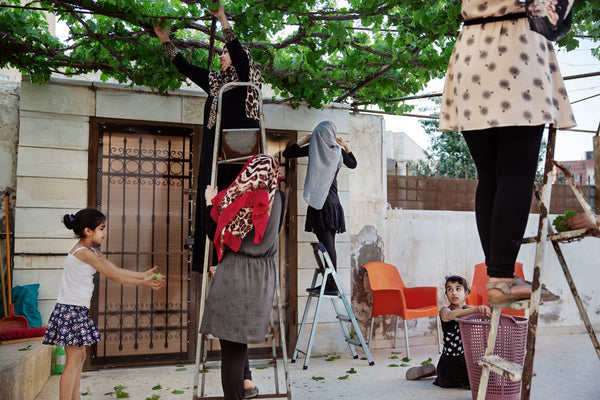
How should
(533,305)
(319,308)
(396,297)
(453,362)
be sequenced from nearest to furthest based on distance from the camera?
(533,305)
(453,362)
(319,308)
(396,297)

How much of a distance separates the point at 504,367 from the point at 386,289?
3.68 m

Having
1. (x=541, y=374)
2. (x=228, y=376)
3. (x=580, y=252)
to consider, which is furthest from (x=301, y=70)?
(x=580, y=252)

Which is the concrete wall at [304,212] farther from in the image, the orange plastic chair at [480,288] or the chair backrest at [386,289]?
the orange plastic chair at [480,288]

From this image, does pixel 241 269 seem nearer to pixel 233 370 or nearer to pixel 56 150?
pixel 233 370

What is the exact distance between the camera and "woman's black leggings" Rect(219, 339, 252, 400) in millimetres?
2695

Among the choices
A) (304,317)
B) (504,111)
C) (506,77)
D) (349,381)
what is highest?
(506,77)

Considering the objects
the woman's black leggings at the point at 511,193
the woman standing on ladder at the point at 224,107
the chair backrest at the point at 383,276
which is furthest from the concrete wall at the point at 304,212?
the woman's black leggings at the point at 511,193

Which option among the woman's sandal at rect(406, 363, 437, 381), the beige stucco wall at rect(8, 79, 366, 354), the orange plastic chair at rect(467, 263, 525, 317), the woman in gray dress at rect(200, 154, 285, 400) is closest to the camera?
the woman in gray dress at rect(200, 154, 285, 400)

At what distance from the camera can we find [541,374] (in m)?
4.45

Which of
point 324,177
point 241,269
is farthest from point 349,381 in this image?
point 241,269

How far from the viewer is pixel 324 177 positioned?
15.9 ft

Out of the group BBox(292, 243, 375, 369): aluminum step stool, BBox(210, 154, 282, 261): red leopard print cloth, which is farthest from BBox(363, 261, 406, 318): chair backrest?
BBox(210, 154, 282, 261): red leopard print cloth

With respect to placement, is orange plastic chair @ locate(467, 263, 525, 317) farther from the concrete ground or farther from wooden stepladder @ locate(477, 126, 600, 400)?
wooden stepladder @ locate(477, 126, 600, 400)

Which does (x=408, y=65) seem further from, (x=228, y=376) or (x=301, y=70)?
(x=228, y=376)
